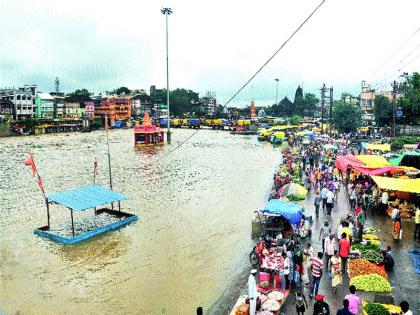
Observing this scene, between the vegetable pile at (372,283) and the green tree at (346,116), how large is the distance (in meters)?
44.7

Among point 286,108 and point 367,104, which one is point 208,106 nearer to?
point 286,108

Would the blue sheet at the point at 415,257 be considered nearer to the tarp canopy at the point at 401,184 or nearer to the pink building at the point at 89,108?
the tarp canopy at the point at 401,184

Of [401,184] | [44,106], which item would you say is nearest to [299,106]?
[44,106]

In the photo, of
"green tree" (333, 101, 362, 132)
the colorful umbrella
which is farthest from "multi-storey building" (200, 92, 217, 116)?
the colorful umbrella

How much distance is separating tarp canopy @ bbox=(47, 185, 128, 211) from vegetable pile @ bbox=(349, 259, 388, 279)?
9842 millimetres

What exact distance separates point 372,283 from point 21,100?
323ft

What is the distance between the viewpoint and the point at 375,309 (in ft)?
27.3

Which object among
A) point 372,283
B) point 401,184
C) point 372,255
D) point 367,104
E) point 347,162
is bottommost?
point 372,283

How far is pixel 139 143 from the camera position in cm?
6244

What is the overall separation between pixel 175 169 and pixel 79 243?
2131cm

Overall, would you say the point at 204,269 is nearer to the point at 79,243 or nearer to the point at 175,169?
the point at 79,243

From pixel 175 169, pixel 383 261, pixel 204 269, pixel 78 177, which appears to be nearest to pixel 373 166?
pixel 383 261

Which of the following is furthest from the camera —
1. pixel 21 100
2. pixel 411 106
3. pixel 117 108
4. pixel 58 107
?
pixel 117 108

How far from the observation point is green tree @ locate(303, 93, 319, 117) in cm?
14665
